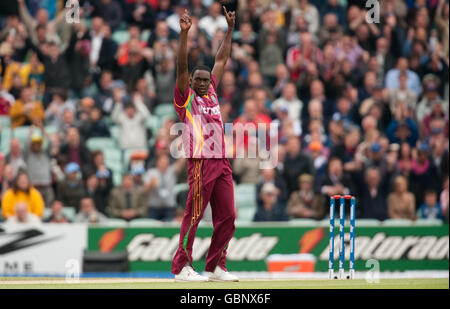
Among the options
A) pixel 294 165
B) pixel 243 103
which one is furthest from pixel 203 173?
pixel 243 103

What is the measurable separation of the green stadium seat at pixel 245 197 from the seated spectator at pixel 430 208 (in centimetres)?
350

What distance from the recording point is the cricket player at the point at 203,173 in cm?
1121

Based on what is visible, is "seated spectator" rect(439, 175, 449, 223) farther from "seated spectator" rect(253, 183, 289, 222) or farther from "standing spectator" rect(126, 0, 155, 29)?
"standing spectator" rect(126, 0, 155, 29)

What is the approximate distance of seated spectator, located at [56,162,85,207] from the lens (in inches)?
738

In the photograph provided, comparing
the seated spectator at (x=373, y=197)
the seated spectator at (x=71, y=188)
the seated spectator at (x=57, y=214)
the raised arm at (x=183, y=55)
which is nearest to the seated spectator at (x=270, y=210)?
the seated spectator at (x=373, y=197)

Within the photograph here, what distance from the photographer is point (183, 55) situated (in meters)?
10.9

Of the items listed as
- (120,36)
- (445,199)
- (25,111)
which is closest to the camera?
(445,199)

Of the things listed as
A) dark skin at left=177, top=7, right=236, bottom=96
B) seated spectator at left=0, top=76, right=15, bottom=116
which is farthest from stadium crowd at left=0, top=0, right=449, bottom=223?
dark skin at left=177, top=7, right=236, bottom=96

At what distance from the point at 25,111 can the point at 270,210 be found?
237 inches

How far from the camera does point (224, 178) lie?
448 inches

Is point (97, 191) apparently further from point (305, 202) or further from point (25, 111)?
point (305, 202)

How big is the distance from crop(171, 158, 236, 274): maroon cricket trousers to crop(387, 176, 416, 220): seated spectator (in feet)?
26.9

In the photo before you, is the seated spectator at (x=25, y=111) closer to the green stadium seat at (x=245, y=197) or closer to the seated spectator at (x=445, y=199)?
the green stadium seat at (x=245, y=197)

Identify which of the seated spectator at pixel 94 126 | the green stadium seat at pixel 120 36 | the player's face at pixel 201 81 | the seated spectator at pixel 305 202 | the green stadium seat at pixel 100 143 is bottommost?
the seated spectator at pixel 305 202
